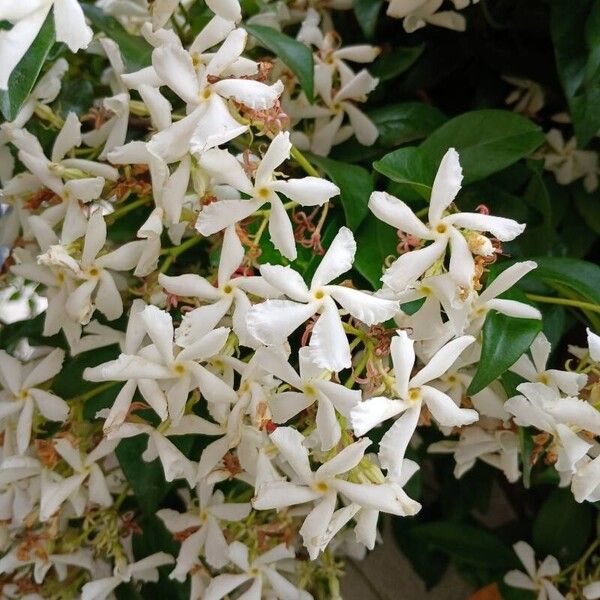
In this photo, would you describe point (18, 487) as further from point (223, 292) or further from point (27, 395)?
point (223, 292)

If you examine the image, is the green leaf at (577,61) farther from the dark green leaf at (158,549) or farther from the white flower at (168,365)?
the dark green leaf at (158,549)

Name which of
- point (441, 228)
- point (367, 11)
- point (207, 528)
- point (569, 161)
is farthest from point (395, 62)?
point (207, 528)

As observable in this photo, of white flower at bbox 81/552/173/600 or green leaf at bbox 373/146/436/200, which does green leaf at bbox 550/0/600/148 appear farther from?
white flower at bbox 81/552/173/600

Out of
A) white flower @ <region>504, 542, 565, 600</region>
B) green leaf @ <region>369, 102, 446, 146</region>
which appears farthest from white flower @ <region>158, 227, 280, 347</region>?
white flower @ <region>504, 542, 565, 600</region>

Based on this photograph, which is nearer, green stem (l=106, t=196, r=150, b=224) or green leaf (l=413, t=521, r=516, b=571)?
green stem (l=106, t=196, r=150, b=224)

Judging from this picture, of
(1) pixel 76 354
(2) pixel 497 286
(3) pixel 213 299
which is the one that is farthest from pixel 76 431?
(2) pixel 497 286

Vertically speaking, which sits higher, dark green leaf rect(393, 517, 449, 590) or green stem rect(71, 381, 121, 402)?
green stem rect(71, 381, 121, 402)
